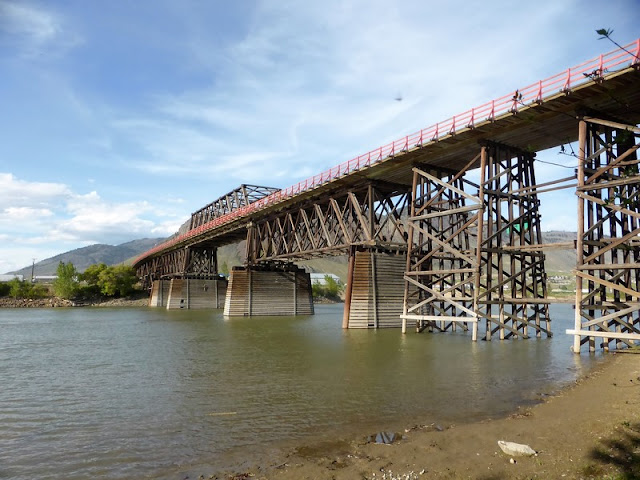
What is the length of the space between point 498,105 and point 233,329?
1068 inches

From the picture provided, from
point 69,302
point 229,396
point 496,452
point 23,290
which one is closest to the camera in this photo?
point 496,452

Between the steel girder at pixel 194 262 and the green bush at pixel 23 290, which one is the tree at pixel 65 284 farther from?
the steel girder at pixel 194 262

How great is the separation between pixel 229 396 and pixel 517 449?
886cm

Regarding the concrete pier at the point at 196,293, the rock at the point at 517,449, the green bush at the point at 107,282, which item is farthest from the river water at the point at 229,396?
the green bush at the point at 107,282

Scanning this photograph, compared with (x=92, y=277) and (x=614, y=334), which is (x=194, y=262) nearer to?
(x=92, y=277)

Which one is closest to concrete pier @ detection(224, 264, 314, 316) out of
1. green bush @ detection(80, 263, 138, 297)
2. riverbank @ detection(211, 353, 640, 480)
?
riverbank @ detection(211, 353, 640, 480)

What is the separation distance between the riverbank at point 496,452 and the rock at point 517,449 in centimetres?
12

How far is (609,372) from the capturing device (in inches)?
601

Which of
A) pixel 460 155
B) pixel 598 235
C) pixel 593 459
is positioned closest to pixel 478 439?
pixel 593 459

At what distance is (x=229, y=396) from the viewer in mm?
13742

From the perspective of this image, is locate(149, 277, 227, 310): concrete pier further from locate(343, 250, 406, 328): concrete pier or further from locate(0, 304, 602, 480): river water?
locate(0, 304, 602, 480): river water

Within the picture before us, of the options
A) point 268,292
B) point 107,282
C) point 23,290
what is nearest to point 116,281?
point 107,282

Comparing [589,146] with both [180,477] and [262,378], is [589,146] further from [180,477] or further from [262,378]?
[180,477]

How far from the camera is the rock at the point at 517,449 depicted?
7637mm
